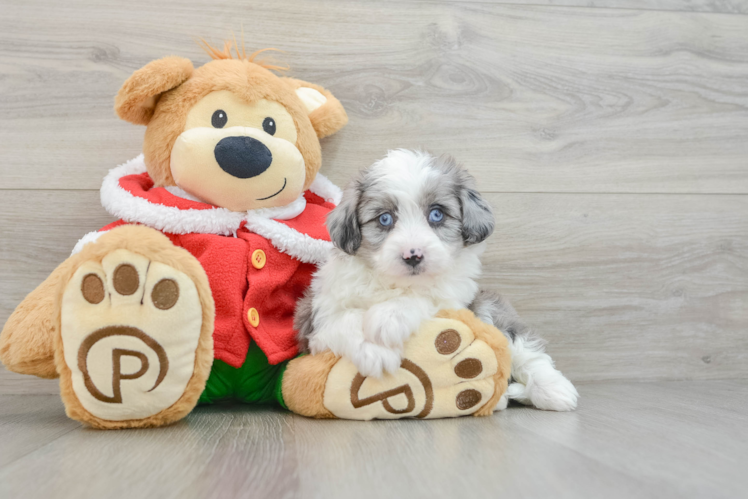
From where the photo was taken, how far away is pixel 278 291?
1516 millimetres

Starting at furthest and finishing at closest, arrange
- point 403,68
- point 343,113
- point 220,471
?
point 403,68
point 343,113
point 220,471

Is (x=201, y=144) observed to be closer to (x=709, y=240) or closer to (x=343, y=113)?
(x=343, y=113)

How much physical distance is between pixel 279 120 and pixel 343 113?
24 centimetres

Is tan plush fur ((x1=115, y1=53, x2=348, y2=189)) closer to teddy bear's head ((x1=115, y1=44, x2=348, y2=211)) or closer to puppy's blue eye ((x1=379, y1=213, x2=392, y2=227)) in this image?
teddy bear's head ((x1=115, y1=44, x2=348, y2=211))

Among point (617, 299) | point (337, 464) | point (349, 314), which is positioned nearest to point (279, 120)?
point (349, 314)

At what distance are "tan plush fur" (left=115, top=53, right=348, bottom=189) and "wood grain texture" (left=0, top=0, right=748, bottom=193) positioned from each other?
28 centimetres

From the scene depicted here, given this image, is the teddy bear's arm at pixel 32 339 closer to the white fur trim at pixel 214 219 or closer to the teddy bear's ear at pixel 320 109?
the white fur trim at pixel 214 219

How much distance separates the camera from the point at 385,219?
134 centimetres

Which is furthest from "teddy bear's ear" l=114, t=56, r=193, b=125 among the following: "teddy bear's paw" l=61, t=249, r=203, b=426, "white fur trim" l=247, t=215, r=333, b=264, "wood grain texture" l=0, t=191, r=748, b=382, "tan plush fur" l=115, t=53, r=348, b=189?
"wood grain texture" l=0, t=191, r=748, b=382

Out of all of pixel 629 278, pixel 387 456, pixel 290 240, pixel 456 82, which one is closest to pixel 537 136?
pixel 456 82

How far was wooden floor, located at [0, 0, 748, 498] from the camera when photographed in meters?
1.73

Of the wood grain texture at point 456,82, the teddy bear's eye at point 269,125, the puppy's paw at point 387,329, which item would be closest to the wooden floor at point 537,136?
the wood grain texture at point 456,82

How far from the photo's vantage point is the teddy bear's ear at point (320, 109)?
5.32ft

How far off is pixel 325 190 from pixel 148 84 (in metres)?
0.56
